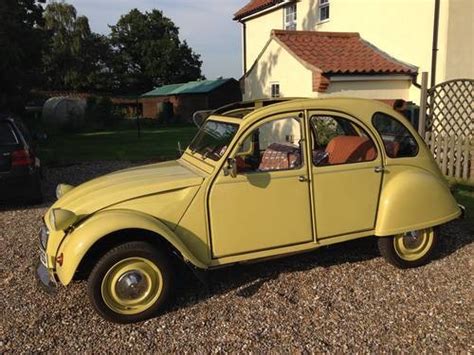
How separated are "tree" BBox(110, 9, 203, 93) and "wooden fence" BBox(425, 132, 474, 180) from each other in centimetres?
5143

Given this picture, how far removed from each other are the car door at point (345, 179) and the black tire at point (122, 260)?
1.50 meters

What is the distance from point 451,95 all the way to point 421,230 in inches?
287

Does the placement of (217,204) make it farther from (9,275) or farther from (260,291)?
(9,275)

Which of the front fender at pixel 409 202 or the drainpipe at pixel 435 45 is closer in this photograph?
the front fender at pixel 409 202

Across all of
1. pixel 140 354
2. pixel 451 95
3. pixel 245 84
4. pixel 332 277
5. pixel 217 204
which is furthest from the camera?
pixel 245 84

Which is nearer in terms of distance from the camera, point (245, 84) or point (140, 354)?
point (140, 354)

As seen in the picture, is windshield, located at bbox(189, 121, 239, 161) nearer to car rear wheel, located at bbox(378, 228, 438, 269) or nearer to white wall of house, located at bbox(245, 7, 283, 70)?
car rear wheel, located at bbox(378, 228, 438, 269)

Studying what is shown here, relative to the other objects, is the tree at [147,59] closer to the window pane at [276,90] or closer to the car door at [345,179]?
the window pane at [276,90]

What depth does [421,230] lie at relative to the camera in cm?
495

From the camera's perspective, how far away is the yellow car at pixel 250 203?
3885 millimetres

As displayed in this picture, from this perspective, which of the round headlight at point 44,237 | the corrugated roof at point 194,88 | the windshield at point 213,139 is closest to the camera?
the round headlight at point 44,237

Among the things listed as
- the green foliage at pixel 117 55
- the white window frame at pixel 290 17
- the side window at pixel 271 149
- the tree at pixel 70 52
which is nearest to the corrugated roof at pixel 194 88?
the green foliage at pixel 117 55

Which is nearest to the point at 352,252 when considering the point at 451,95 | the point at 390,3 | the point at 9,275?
the point at 9,275

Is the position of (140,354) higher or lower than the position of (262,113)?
lower
